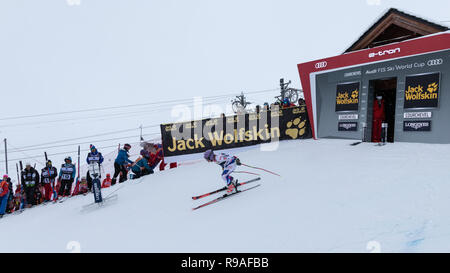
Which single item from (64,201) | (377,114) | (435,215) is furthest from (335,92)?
(64,201)

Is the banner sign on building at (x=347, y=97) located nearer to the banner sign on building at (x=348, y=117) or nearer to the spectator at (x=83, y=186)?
the banner sign on building at (x=348, y=117)

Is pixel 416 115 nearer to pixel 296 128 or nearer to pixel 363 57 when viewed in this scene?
pixel 363 57

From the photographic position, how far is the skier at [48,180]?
9.97 metres

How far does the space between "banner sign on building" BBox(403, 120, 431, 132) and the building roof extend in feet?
11.0

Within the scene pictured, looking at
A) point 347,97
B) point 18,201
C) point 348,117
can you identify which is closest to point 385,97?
point 347,97

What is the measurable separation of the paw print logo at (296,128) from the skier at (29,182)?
11.3 metres

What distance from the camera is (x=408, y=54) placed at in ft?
28.1

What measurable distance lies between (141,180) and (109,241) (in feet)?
18.0

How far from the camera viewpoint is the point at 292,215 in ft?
13.3

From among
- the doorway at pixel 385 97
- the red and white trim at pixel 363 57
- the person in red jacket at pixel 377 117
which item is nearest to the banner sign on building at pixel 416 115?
the person in red jacket at pixel 377 117

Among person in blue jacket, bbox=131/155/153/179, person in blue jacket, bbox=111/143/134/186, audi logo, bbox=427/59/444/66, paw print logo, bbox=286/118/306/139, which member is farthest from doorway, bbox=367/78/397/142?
person in blue jacket, bbox=111/143/134/186

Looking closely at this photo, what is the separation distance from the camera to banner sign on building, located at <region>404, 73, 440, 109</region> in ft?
26.5

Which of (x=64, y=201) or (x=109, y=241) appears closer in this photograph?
(x=109, y=241)
